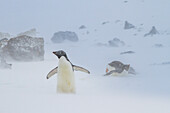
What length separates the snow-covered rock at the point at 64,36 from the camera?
1384 mm

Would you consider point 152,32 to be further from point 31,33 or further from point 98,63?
Result: point 31,33

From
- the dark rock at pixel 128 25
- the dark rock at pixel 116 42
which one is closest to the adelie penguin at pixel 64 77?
the dark rock at pixel 116 42

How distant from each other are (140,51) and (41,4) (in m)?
0.59

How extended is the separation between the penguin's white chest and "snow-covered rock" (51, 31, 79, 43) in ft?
1.14

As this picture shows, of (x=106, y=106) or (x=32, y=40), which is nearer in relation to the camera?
(x=106, y=106)

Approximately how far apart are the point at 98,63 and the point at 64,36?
0.25 metres

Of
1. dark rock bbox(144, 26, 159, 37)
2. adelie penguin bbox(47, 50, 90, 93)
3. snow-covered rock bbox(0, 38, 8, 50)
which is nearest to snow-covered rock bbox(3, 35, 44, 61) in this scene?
snow-covered rock bbox(0, 38, 8, 50)

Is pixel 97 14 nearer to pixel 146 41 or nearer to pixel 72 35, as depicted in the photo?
pixel 72 35

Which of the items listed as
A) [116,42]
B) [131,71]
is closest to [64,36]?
[116,42]

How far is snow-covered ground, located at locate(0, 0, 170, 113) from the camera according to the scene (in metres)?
0.85

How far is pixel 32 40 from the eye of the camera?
131 cm

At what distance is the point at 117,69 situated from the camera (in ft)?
4.19

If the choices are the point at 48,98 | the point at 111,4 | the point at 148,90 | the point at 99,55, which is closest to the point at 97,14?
the point at 111,4

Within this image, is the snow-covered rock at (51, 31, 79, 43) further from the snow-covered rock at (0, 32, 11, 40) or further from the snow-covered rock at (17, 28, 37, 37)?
the snow-covered rock at (0, 32, 11, 40)
